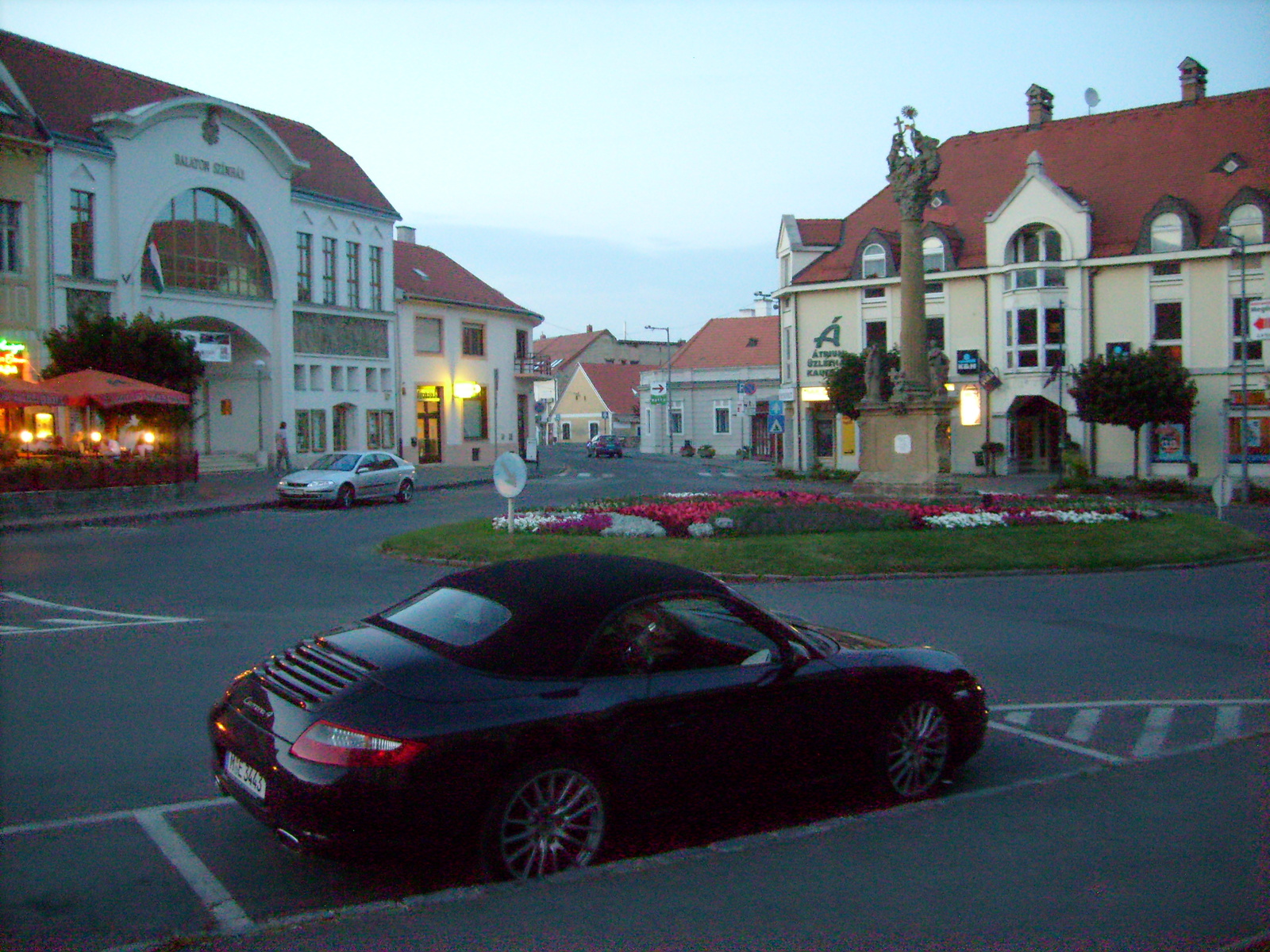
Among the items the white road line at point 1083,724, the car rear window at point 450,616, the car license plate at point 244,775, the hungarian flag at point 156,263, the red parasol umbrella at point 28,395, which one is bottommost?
the white road line at point 1083,724

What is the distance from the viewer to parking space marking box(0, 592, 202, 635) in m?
12.0

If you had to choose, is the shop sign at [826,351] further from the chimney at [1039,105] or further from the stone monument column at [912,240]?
the stone monument column at [912,240]

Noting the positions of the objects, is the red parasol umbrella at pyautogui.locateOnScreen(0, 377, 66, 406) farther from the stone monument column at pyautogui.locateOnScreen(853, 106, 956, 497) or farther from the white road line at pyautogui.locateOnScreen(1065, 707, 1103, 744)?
the white road line at pyautogui.locateOnScreen(1065, 707, 1103, 744)

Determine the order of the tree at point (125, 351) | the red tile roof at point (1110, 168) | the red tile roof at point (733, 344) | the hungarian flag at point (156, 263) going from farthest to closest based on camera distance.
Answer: the red tile roof at point (733, 344)
the red tile roof at point (1110, 168)
the hungarian flag at point (156, 263)
the tree at point (125, 351)

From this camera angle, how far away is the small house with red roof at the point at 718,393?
243 ft

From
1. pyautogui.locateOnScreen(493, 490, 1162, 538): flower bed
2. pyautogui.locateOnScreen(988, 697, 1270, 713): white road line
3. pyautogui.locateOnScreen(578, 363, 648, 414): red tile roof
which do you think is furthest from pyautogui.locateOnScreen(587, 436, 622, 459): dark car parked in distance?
pyautogui.locateOnScreen(988, 697, 1270, 713): white road line

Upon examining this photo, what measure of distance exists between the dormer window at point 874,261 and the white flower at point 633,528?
3428 centimetres

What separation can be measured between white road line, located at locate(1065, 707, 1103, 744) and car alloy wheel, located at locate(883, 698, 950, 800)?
1.79 meters

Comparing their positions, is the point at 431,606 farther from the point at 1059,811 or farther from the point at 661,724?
the point at 1059,811

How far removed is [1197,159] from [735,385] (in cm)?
3422

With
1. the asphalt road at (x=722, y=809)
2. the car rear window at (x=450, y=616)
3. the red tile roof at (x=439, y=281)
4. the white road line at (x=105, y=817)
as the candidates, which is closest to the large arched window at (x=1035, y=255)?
the red tile roof at (x=439, y=281)

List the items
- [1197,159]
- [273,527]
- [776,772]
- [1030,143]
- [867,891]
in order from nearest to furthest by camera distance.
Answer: [867,891]
[776,772]
[273,527]
[1197,159]
[1030,143]

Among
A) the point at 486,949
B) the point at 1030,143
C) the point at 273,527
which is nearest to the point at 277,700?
the point at 486,949

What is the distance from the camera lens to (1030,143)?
51.8 metres
